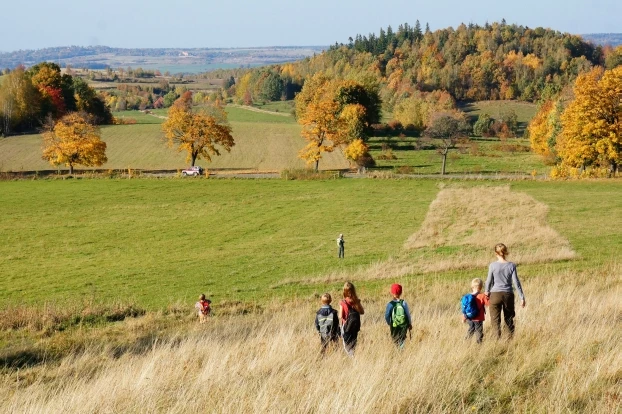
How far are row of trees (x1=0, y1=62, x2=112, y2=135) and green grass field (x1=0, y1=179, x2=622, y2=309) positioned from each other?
5081cm

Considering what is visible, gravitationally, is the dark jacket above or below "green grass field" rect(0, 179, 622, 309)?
above

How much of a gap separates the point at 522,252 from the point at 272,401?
2452 cm

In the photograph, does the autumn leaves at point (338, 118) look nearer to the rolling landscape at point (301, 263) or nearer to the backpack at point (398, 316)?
A: the rolling landscape at point (301, 263)

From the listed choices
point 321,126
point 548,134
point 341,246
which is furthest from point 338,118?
point 341,246

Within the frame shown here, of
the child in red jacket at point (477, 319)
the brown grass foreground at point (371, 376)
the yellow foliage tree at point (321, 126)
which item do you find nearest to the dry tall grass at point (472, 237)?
the child in red jacket at point (477, 319)

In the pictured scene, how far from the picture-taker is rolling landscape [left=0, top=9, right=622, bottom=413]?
24.1 feet

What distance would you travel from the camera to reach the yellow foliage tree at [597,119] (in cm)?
6019

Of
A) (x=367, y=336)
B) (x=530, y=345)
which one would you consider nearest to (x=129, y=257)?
(x=367, y=336)

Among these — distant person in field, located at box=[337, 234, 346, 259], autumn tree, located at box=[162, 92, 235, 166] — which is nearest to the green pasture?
autumn tree, located at box=[162, 92, 235, 166]

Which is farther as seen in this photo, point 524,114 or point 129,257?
point 524,114

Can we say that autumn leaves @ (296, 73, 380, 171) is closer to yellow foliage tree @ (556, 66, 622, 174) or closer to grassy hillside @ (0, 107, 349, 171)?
grassy hillside @ (0, 107, 349, 171)

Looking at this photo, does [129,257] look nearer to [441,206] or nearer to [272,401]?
[441,206]

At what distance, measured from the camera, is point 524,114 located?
498ft

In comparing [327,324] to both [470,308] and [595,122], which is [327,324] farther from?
[595,122]
